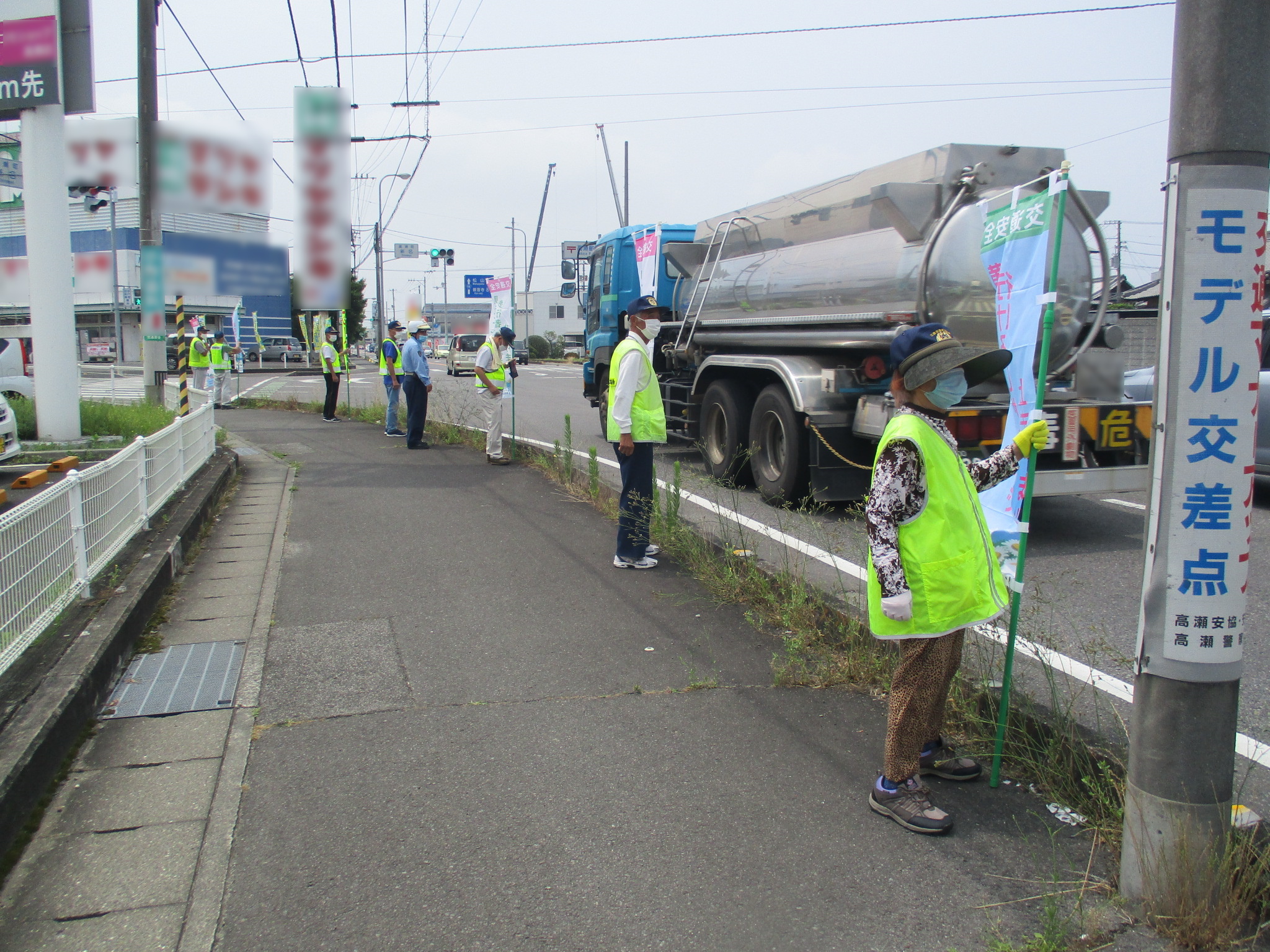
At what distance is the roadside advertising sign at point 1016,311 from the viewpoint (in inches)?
136

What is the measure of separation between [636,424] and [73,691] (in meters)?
3.59

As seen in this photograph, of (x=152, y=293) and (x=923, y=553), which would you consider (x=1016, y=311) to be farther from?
(x=152, y=293)

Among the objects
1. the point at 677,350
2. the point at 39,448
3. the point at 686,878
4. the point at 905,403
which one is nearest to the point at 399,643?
the point at 686,878

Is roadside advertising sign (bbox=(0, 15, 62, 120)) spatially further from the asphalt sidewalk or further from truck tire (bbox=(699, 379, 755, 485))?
truck tire (bbox=(699, 379, 755, 485))

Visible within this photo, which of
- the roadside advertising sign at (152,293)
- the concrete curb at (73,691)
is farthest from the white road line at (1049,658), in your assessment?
the roadside advertising sign at (152,293)

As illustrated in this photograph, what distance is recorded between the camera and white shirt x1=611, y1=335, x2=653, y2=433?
616 centimetres

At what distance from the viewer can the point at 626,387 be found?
6172 mm

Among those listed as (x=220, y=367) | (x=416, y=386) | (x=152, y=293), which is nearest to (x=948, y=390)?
(x=416, y=386)

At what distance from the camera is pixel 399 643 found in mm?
4930

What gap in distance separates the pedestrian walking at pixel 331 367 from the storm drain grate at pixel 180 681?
1138 cm

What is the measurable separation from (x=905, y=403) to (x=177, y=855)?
2.78 metres

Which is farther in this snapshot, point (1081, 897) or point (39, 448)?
point (39, 448)

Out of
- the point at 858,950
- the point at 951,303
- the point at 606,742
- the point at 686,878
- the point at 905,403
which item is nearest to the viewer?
the point at 858,950

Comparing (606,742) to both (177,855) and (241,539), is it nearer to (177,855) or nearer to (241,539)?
(177,855)
